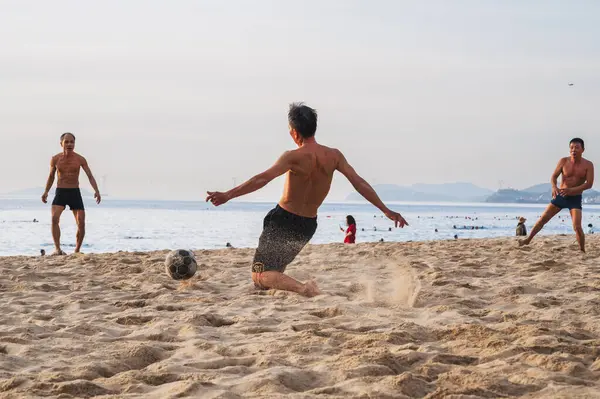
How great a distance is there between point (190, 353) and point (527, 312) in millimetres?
2534

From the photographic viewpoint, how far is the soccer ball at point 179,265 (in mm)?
6830

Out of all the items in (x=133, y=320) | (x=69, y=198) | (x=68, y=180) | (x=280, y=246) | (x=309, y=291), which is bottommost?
(x=133, y=320)

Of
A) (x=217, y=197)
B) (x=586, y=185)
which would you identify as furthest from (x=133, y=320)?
(x=586, y=185)

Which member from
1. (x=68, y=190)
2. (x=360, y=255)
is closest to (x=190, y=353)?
(x=360, y=255)

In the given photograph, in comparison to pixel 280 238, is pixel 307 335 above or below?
below

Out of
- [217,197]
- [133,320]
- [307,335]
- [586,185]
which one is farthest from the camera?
[586,185]

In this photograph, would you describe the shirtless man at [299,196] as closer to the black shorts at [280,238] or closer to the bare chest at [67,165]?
the black shorts at [280,238]

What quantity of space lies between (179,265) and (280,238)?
1.35m

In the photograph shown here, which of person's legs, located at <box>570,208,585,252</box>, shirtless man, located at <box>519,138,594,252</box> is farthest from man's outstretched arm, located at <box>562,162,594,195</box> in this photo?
person's legs, located at <box>570,208,585,252</box>

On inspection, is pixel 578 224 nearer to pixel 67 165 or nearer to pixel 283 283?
pixel 283 283

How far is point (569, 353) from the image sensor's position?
3.80 metres

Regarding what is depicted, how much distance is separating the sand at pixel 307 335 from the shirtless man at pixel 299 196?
0.20m

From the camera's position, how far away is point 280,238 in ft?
19.7

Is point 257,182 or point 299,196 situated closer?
point 257,182
